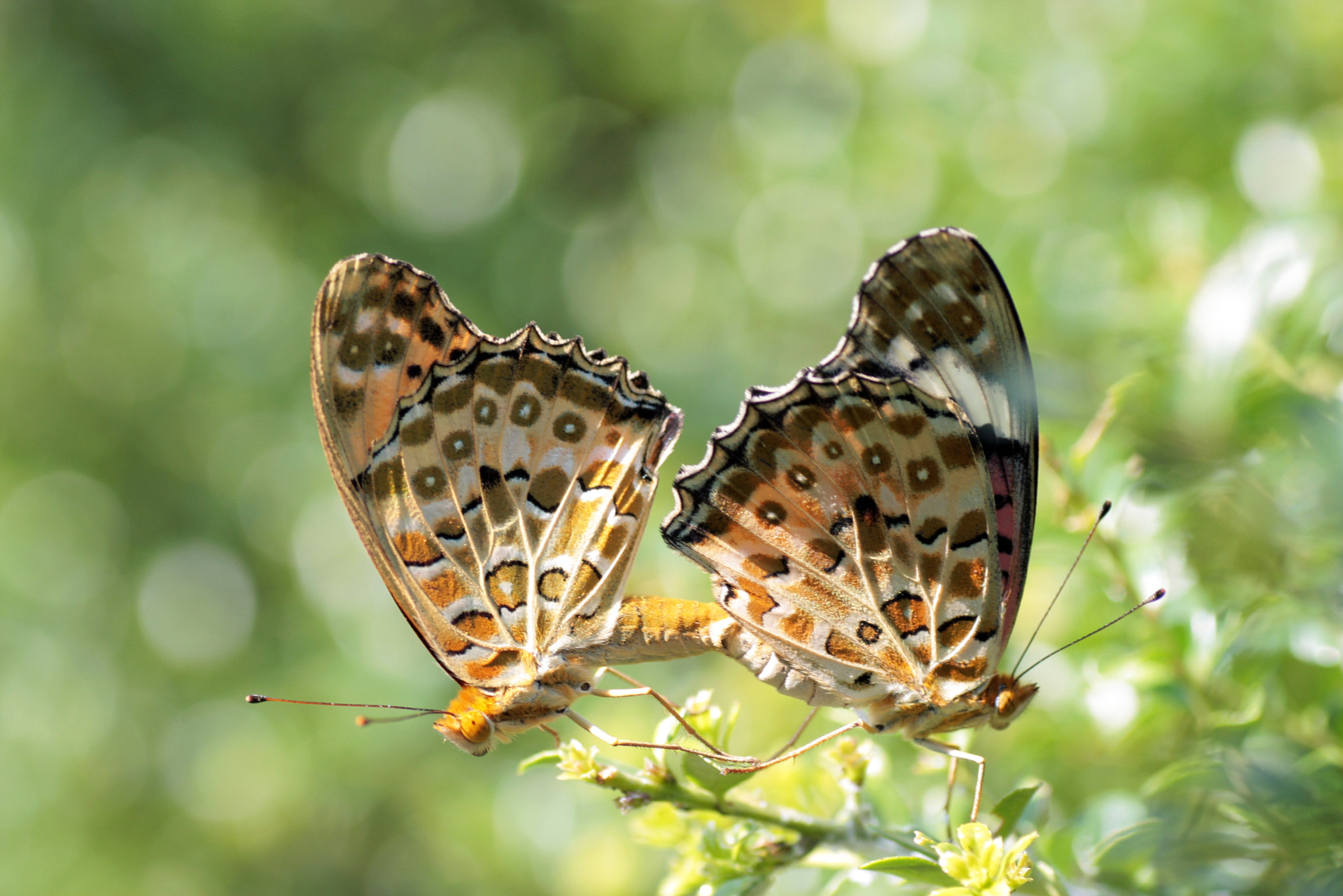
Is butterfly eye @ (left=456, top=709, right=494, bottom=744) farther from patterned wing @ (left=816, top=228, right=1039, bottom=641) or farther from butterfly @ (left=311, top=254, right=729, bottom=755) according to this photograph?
patterned wing @ (left=816, top=228, right=1039, bottom=641)

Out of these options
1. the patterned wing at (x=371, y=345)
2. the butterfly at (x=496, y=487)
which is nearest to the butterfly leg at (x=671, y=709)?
the butterfly at (x=496, y=487)

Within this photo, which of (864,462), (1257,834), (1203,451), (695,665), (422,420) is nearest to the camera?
(1257,834)

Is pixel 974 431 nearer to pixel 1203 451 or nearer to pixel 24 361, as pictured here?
pixel 1203 451

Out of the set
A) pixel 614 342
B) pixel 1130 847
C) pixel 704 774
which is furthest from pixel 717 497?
pixel 614 342

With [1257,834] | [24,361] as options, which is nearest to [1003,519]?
[1257,834]

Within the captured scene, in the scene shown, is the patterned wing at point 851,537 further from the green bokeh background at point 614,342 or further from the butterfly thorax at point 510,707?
the butterfly thorax at point 510,707
